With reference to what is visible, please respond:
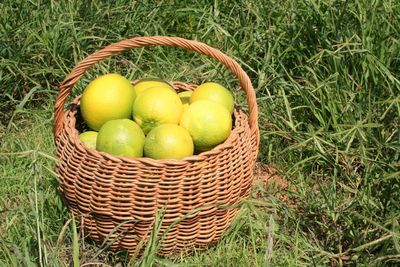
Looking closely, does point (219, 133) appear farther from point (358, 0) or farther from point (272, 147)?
point (358, 0)

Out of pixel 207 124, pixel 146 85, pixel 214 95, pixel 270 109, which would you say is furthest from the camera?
pixel 270 109

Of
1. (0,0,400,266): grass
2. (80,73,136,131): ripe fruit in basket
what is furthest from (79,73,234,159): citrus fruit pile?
(0,0,400,266): grass

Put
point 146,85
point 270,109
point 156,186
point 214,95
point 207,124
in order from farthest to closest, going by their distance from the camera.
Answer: point 270,109, point 146,85, point 214,95, point 207,124, point 156,186

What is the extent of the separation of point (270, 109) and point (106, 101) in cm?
93

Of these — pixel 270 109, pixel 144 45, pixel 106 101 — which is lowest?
pixel 270 109

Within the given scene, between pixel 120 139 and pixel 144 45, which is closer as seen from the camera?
pixel 120 139

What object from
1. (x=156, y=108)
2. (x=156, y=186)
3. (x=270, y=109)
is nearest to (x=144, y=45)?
(x=156, y=108)

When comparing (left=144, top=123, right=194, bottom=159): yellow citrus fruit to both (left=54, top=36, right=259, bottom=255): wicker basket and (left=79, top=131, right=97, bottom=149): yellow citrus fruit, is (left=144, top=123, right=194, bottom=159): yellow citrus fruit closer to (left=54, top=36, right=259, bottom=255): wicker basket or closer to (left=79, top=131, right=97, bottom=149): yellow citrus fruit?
(left=54, top=36, right=259, bottom=255): wicker basket

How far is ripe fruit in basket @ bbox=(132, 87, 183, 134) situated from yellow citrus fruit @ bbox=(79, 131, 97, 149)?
17 cm

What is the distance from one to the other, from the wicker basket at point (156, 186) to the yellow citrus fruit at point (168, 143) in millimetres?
79

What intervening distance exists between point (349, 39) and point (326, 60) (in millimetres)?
171

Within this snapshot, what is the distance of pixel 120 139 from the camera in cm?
211

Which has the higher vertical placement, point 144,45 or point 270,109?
point 144,45

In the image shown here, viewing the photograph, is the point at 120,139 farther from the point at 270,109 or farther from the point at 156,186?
the point at 270,109
